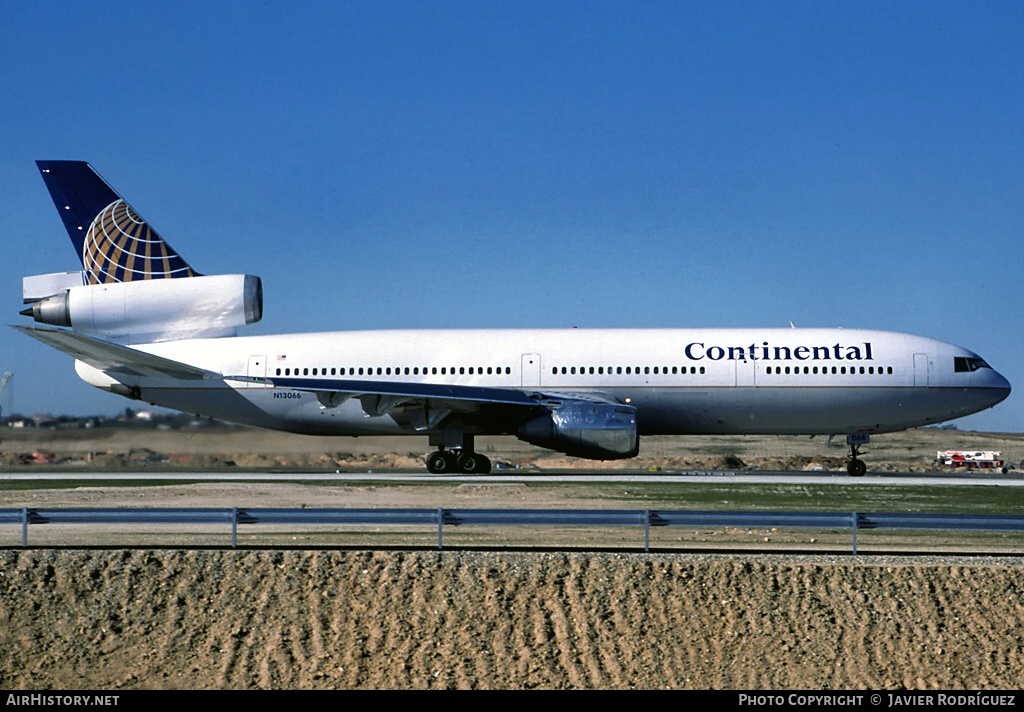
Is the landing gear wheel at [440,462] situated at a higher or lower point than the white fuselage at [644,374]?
lower

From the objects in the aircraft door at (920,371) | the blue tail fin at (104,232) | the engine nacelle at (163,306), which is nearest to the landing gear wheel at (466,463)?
the engine nacelle at (163,306)

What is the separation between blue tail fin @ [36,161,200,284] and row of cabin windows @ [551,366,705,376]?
1343cm

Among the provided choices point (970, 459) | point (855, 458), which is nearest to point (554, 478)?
point (855, 458)

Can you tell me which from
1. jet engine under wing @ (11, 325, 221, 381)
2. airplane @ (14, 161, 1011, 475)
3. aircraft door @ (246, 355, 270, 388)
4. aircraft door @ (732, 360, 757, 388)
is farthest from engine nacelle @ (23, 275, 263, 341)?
aircraft door @ (732, 360, 757, 388)

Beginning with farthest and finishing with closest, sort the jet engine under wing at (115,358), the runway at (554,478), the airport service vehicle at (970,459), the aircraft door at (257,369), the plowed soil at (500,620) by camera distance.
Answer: the airport service vehicle at (970,459) → the aircraft door at (257,369) → the jet engine under wing at (115,358) → the runway at (554,478) → the plowed soil at (500,620)

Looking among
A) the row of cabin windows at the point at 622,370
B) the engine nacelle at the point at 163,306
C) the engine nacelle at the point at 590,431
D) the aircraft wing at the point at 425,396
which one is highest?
the engine nacelle at the point at 163,306

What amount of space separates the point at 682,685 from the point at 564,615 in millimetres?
2005

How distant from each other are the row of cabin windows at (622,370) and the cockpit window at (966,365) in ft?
26.9

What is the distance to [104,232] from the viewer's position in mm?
40125

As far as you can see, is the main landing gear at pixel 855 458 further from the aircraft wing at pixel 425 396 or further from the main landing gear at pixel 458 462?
the main landing gear at pixel 458 462

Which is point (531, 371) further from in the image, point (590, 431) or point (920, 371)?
point (920, 371)

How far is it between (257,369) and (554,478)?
1073cm

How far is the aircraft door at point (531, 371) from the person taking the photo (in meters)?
37.7

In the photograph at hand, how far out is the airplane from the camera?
3641 centimetres
